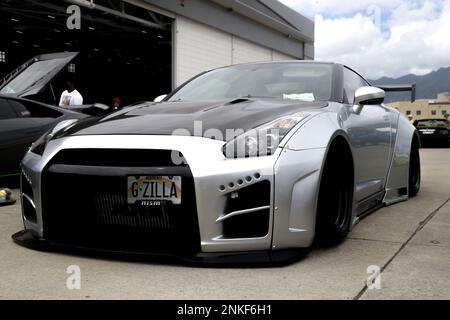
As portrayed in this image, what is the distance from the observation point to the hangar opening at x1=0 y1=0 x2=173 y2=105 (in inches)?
622

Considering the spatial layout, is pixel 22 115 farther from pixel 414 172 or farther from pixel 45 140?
pixel 414 172

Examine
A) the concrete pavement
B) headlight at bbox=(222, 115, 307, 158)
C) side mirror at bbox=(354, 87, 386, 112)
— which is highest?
side mirror at bbox=(354, 87, 386, 112)

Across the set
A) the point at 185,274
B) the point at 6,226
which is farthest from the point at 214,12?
the point at 185,274

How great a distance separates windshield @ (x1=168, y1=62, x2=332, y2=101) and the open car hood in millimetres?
3181

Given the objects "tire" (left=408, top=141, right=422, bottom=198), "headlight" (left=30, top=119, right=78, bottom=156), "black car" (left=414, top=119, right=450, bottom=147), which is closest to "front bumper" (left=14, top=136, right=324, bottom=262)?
"headlight" (left=30, top=119, right=78, bottom=156)

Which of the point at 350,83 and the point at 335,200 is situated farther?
the point at 350,83

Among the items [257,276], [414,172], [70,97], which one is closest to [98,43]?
[70,97]

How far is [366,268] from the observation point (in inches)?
98.4

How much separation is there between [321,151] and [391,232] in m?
1.03

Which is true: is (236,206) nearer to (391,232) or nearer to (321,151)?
(321,151)

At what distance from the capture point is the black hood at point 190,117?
2.66m

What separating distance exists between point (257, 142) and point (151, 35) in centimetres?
1956

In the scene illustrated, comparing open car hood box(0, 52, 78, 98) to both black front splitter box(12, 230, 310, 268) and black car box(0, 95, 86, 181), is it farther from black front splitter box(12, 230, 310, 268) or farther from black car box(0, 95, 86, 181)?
black front splitter box(12, 230, 310, 268)

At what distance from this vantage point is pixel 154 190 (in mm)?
2463
